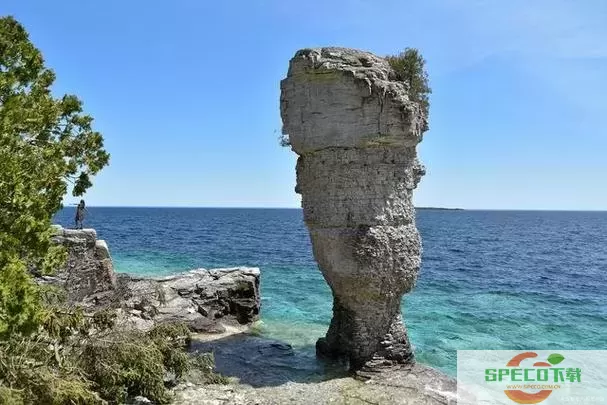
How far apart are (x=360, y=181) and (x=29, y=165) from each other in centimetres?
874

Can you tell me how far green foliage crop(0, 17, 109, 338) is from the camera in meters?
8.10

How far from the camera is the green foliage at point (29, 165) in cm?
810

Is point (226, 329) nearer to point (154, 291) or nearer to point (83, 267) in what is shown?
point (154, 291)

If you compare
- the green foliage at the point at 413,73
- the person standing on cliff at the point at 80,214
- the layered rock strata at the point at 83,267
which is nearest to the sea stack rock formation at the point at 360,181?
the green foliage at the point at 413,73

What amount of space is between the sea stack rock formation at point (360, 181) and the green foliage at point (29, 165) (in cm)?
617

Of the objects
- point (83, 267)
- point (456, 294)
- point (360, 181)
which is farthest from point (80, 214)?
point (456, 294)

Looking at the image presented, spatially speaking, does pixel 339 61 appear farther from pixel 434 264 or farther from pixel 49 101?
pixel 434 264

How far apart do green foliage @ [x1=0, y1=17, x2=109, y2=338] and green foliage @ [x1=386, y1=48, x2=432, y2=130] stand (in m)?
9.48

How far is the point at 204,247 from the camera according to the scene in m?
61.7

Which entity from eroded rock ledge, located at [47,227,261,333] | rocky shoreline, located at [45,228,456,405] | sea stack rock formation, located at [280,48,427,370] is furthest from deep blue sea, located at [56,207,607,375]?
sea stack rock formation, located at [280,48,427,370]

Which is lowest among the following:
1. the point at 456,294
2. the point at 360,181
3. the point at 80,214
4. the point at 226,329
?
the point at 226,329

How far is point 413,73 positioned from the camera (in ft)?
56.2

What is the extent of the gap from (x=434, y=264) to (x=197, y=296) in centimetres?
3014

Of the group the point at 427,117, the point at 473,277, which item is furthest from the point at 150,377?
the point at 473,277
